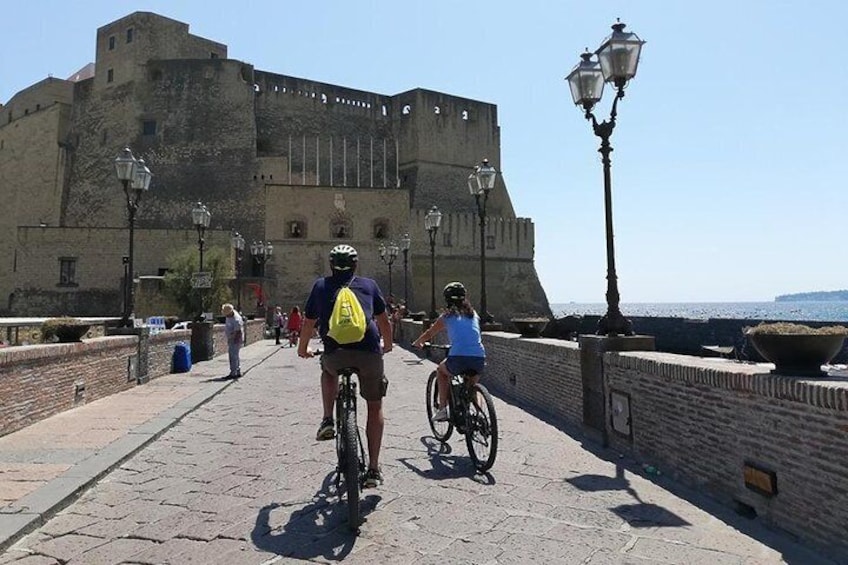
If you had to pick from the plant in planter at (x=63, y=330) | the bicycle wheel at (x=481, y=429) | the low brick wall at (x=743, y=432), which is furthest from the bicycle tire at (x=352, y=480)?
the plant in planter at (x=63, y=330)

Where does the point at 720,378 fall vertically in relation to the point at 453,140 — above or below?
below

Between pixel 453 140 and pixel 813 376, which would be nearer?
pixel 813 376

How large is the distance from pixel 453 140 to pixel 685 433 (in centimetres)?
5031

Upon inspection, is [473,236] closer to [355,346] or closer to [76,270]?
[76,270]

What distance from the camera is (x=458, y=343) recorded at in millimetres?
5484

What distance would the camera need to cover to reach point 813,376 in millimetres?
3578

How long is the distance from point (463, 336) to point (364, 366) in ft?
5.60

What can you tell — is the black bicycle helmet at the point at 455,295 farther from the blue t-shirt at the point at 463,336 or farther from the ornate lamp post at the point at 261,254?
the ornate lamp post at the point at 261,254

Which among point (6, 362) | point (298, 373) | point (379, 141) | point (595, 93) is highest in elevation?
point (379, 141)

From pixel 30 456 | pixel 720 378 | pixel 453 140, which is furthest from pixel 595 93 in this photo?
pixel 453 140

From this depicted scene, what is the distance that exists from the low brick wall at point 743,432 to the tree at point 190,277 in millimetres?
29495

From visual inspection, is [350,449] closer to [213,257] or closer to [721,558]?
[721,558]

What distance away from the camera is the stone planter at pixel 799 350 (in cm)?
353

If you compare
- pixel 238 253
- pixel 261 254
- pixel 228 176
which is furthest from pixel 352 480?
pixel 228 176
